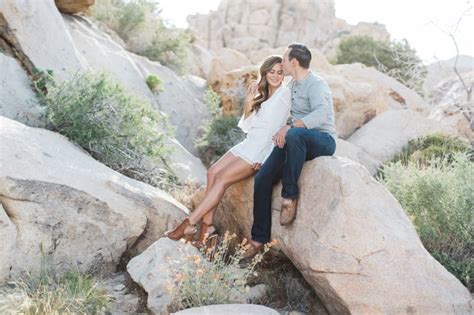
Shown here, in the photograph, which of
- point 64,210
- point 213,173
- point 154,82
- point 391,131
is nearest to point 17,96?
point 64,210

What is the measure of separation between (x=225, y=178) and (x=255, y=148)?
0.44 meters

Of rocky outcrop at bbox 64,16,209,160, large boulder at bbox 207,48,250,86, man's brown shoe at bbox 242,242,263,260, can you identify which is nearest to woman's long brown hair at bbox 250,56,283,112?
man's brown shoe at bbox 242,242,263,260

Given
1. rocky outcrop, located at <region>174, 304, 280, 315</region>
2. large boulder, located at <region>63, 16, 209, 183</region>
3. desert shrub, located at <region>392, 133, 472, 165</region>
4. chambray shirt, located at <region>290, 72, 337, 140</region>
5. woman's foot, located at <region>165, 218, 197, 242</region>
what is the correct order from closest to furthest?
rocky outcrop, located at <region>174, 304, 280, 315</region>
chambray shirt, located at <region>290, 72, 337, 140</region>
woman's foot, located at <region>165, 218, 197, 242</region>
desert shrub, located at <region>392, 133, 472, 165</region>
large boulder, located at <region>63, 16, 209, 183</region>

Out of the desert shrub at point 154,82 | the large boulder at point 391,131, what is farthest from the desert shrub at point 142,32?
the large boulder at point 391,131

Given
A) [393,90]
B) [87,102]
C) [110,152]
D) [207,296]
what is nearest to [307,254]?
[207,296]

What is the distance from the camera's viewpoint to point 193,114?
13.6 m

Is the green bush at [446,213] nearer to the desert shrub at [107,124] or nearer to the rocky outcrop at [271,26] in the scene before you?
the desert shrub at [107,124]

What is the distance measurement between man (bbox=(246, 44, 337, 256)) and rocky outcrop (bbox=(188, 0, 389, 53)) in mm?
33995

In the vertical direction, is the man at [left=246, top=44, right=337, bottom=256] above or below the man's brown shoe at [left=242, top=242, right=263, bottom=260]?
above

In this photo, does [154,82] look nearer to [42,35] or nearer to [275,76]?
[42,35]

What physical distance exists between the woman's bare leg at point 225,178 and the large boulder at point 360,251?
0.72 metres

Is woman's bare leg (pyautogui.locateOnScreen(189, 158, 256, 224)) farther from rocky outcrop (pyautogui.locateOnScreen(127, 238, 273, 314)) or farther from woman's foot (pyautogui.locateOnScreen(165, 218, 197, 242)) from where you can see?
rocky outcrop (pyautogui.locateOnScreen(127, 238, 273, 314))

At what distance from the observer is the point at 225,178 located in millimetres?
5688

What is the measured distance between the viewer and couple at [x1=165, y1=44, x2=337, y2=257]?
5148 millimetres
